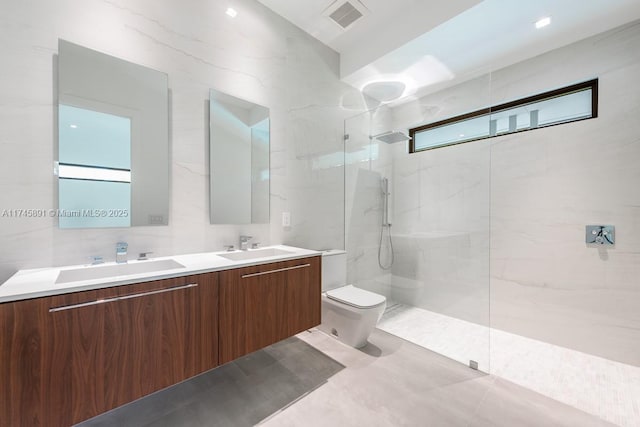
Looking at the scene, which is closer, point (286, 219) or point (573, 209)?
point (573, 209)

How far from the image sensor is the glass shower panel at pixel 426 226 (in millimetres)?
2197

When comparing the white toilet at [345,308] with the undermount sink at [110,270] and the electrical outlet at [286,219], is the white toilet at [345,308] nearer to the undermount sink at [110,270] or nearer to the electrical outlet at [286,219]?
the electrical outlet at [286,219]

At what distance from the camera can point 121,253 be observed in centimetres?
143

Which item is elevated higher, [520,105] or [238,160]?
[520,105]

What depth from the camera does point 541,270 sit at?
7.58 ft

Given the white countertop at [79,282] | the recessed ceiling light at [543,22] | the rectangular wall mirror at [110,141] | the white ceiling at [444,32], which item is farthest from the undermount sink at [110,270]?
the recessed ceiling light at [543,22]

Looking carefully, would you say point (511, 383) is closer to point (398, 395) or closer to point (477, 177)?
point (398, 395)

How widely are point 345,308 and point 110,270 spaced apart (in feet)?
5.20

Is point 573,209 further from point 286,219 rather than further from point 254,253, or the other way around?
point 254,253

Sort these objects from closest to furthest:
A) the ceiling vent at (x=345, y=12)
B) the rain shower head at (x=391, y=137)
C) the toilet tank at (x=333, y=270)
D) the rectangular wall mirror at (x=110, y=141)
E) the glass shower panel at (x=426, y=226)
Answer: the rectangular wall mirror at (x=110, y=141) → the ceiling vent at (x=345, y=12) → the glass shower panel at (x=426, y=226) → the toilet tank at (x=333, y=270) → the rain shower head at (x=391, y=137)

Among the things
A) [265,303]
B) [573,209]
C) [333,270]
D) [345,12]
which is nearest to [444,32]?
[345,12]

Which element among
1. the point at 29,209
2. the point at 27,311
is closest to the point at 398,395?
the point at 27,311

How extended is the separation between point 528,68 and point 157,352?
3558 millimetres

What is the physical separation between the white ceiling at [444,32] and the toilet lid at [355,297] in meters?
2.21
